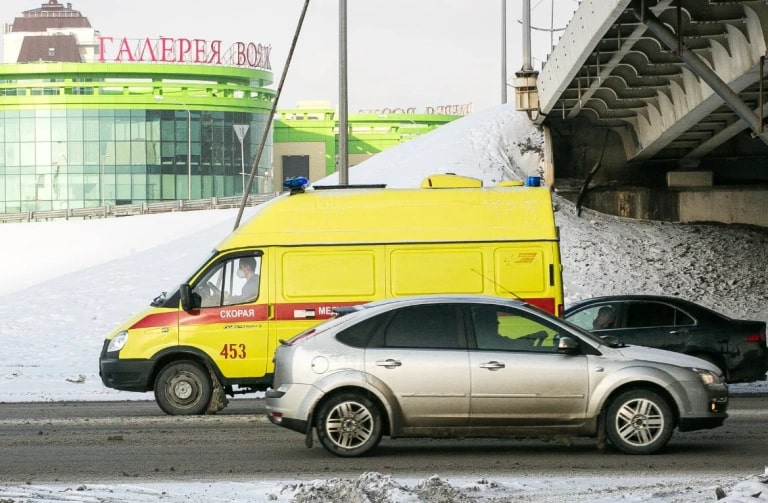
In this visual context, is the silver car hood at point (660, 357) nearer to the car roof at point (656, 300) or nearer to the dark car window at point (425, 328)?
the dark car window at point (425, 328)

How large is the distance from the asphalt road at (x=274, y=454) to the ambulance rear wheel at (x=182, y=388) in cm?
61

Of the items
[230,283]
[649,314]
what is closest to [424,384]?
[230,283]

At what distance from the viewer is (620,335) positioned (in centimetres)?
1792

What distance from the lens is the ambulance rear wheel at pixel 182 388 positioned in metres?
16.0

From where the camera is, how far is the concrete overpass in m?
22.3

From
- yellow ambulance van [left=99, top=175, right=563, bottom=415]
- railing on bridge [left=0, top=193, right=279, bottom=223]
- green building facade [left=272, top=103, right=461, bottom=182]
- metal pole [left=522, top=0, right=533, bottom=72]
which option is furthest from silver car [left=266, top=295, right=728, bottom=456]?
green building facade [left=272, top=103, right=461, bottom=182]

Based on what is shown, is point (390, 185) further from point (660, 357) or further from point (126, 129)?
point (126, 129)

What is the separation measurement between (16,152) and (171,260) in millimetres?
67426

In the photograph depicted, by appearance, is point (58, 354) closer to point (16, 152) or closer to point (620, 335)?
point (620, 335)

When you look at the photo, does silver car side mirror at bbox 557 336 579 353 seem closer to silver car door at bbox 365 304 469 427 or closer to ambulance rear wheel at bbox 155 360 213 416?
silver car door at bbox 365 304 469 427

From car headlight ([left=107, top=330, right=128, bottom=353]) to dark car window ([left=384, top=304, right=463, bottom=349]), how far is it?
15.5 feet

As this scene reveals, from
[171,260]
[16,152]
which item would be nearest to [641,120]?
[171,260]

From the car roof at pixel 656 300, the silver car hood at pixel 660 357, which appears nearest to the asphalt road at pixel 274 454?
the silver car hood at pixel 660 357

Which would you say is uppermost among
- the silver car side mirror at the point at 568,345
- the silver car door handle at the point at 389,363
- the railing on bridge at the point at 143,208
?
the railing on bridge at the point at 143,208
